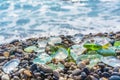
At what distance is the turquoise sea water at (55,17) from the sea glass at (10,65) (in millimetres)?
2373

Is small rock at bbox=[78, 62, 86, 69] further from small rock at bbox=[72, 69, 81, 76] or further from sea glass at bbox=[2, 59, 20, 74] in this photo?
sea glass at bbox=[2, 59, 20, 74]

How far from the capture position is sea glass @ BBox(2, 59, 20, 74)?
4234 mm

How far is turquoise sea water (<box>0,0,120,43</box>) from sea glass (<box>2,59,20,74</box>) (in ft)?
7.78

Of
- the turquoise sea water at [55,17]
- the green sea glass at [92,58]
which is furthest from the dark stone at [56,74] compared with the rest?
the turquoise sea water at [55,17]

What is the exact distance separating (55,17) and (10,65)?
405 cm

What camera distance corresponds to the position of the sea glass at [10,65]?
4.23 metres

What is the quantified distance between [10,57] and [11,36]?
2.37 metres

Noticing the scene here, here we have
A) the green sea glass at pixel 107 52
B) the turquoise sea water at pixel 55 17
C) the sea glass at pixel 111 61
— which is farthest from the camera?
the turquoise sea water at pixel 55 17

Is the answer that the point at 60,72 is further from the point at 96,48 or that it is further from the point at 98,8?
the point at 98,8

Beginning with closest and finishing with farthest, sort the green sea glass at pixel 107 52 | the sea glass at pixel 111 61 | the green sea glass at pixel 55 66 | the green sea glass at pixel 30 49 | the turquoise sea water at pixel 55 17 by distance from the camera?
the sea glass at pixel 111 61 < the green sea glass at pixel 55 66 < the green sea glass at pixel 107 52 < the green sea glass at pixel 30 49 < the turquoise sea water at pixel 55 17

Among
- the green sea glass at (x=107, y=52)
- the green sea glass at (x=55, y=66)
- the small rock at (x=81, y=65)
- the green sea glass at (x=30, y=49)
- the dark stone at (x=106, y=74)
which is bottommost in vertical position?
the dark stone at (x=106, y=74)

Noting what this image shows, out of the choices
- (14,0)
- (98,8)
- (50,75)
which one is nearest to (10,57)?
(50,75)

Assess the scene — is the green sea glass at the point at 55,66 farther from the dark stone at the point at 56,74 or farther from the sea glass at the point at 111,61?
the sea glass at the point at 111,61

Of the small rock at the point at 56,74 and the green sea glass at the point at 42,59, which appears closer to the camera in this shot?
the small rock at the point at 56,74
